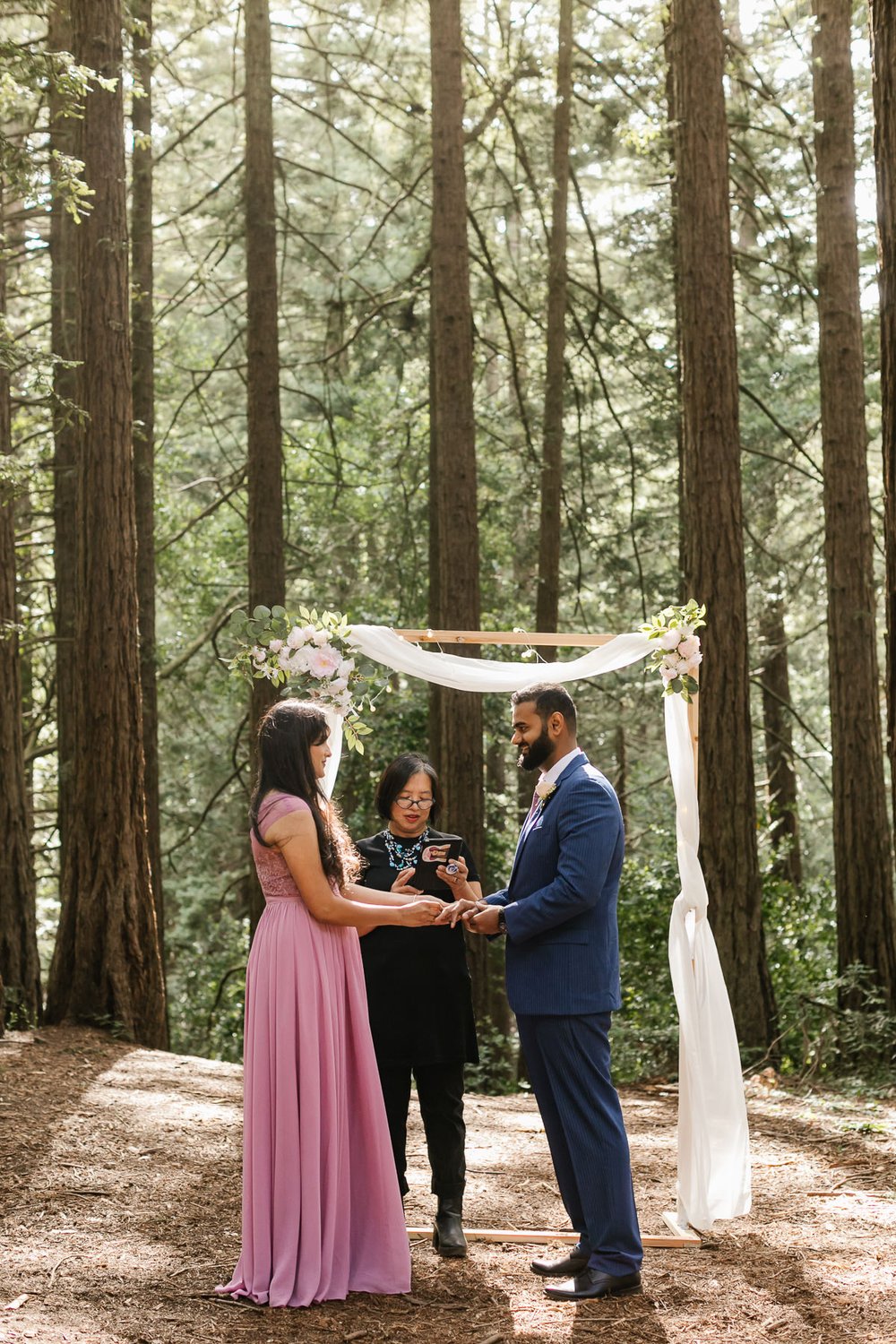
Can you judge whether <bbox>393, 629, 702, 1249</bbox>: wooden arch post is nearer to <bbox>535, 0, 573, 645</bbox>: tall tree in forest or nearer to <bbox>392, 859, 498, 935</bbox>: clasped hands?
<bbox>392, 859, 498, 935</bbox>: clasped hands

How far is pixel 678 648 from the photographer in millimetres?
6020

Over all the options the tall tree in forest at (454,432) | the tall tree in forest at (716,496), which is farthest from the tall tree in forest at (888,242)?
the tall tree in forest at (454,432)

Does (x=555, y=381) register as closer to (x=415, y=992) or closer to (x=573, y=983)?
(x=415, y=992)

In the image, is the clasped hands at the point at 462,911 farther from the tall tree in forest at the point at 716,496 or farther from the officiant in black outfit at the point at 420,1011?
the tall tree in forest at the point at 716,496

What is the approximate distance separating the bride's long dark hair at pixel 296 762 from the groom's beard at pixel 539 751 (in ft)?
2.85

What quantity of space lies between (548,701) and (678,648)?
3.73 ft

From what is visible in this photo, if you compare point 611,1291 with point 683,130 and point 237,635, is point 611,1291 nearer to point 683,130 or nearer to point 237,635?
point 237,635

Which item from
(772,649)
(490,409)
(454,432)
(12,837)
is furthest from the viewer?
(490,409)

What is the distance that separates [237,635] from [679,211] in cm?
516

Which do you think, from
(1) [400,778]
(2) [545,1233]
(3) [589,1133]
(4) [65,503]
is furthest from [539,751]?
(4) [65,503]

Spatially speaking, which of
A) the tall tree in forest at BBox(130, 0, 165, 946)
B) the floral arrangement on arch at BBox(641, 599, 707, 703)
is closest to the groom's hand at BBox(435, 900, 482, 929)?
the floral arrangement on arch at BBox(641, 599, 707, 703)

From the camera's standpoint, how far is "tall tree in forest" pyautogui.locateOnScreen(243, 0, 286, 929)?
1227 centimetres

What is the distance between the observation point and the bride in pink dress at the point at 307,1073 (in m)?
4.50

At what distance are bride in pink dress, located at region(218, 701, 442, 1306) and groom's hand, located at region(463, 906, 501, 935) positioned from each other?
1.17 ft
